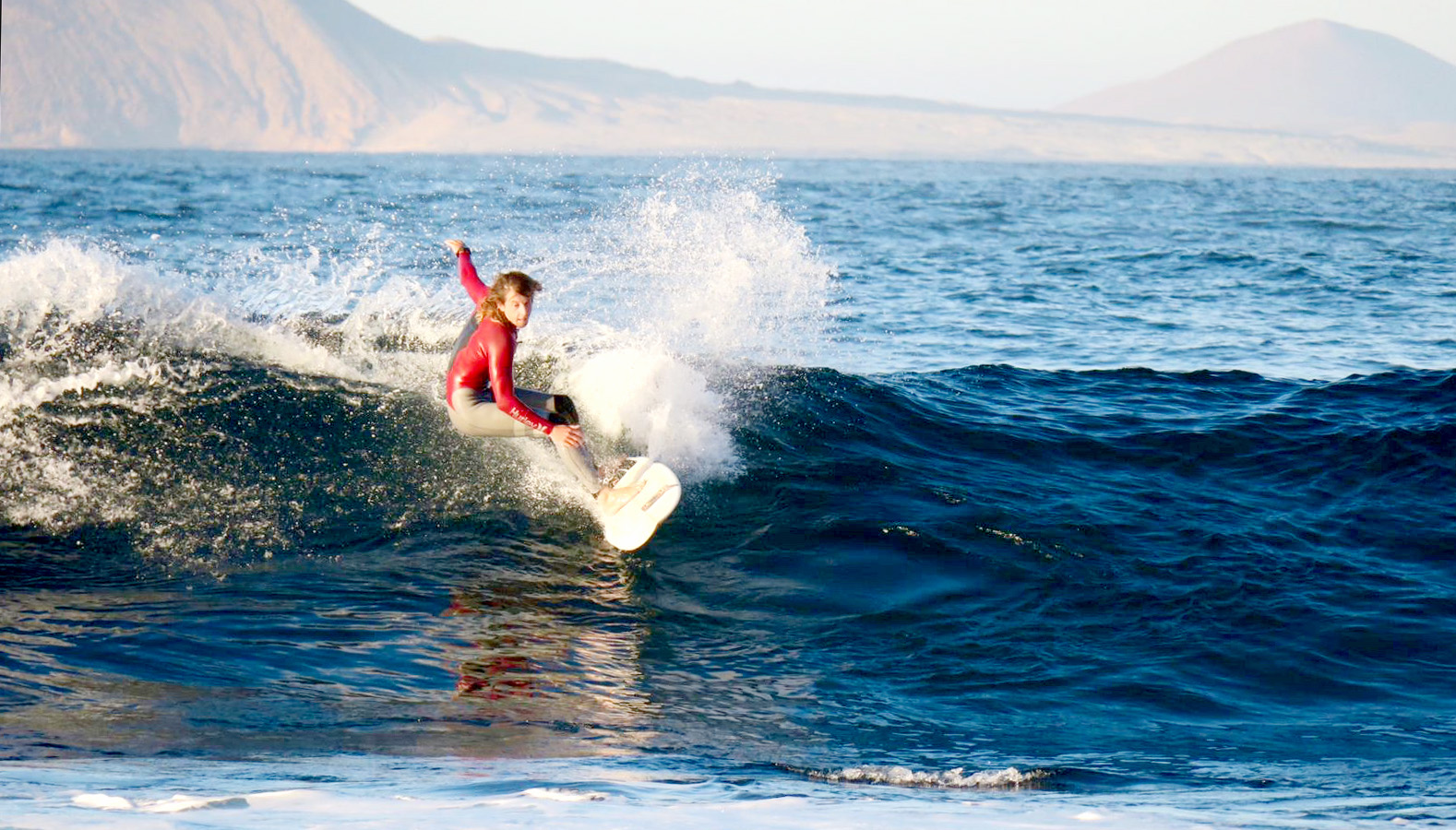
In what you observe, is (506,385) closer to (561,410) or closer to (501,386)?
(501,386)

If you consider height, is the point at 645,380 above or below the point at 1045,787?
above

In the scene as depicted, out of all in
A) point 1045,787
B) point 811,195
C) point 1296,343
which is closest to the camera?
point 1045,787

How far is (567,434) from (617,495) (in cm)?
109

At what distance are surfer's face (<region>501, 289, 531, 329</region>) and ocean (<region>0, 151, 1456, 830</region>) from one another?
75.4 inches

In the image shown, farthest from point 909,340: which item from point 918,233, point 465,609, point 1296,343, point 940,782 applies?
point 918,233

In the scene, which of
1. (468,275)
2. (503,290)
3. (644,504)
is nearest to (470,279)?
(468,275)

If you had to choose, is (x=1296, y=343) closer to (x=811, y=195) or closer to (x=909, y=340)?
(x=909, y=340)

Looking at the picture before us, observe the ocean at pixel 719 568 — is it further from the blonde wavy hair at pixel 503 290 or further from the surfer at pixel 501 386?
the blonde wavy hair at pixel 503 290

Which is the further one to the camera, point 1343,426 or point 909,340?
point 909,340

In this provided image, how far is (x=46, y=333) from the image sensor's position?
11.7m

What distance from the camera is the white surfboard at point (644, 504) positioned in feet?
29.9

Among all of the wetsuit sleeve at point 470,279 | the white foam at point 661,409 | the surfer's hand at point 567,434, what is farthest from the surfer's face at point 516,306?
the white foam at point 661,409

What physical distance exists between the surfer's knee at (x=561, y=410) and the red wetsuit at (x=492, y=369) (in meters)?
0.25

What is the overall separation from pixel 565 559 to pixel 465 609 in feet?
3.59
